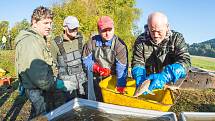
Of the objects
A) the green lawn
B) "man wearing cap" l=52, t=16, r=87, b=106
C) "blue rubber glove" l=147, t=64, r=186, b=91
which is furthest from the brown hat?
the green lawn

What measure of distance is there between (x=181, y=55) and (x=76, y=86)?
194cm

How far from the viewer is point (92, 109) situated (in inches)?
133

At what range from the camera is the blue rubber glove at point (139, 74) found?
4293 millimetres

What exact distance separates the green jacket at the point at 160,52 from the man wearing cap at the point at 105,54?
42 centimetres

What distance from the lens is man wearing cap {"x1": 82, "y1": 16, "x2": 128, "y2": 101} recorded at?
16.6 feet

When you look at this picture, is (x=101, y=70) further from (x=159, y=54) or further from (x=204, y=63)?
(x=204, y=63)

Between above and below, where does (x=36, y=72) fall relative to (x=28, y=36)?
below

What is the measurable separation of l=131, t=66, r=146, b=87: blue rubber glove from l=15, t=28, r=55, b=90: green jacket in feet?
3.38

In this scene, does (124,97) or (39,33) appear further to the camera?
(39,33)

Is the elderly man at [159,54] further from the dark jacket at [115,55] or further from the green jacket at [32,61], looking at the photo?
the green jacket at [32,61]

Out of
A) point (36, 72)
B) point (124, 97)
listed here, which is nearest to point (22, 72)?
point (36, 72)

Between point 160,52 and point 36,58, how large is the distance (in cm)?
149

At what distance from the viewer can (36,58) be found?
4.27 metres

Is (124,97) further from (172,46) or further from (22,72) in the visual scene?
(22,72)
